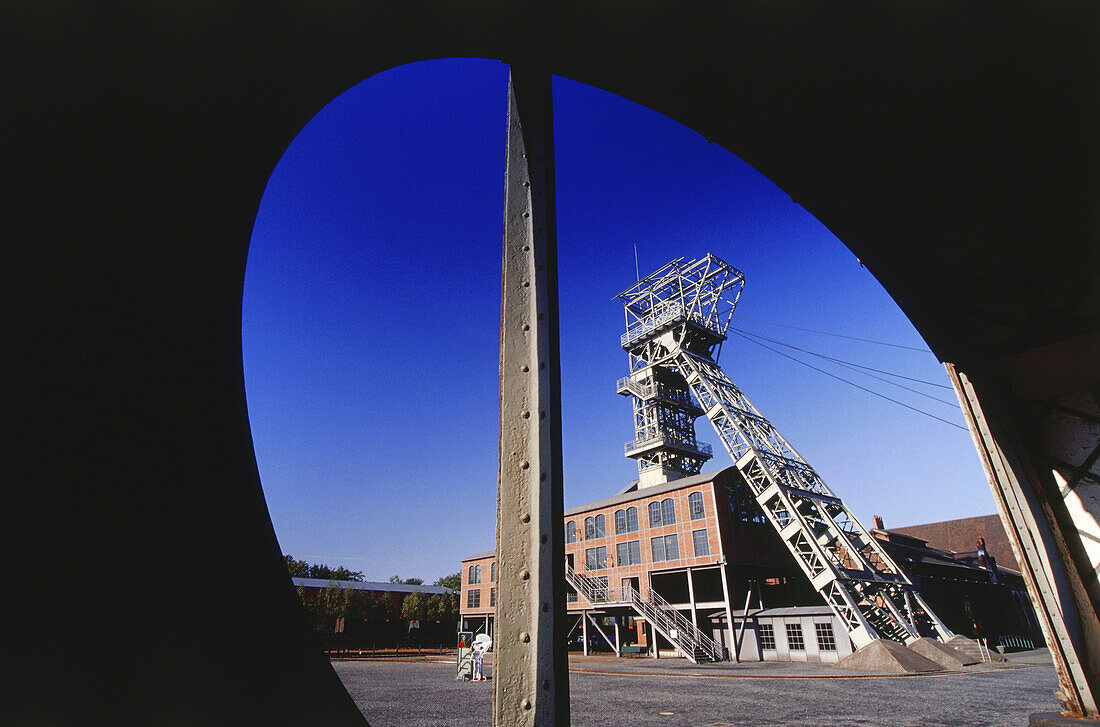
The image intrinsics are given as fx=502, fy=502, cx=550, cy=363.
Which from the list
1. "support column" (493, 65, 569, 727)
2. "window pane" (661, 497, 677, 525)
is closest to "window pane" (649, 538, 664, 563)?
"window pane" (661, 497, 677, 525)

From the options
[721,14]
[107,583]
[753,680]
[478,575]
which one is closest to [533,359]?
[107,583]

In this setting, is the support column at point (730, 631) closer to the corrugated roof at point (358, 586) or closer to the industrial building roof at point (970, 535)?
the corrugated roof at point (358, 586)

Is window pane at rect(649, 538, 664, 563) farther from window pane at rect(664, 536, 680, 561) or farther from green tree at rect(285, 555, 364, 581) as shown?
green tree at rect(285, 555, 364, 581)

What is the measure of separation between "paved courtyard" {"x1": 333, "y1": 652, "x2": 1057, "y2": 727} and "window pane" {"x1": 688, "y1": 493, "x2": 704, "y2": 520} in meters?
9.66

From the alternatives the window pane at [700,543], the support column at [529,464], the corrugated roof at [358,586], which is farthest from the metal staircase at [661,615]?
the corrugated roof at [358,586]

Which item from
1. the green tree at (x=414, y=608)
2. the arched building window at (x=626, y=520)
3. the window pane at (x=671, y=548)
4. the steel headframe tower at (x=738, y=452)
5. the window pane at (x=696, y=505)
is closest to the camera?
the steel headframe tower at (x=738, y=452)

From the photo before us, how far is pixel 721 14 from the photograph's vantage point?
3.13 meters

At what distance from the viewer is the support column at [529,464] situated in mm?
1344

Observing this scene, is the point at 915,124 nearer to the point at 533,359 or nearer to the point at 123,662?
the point at 533,359

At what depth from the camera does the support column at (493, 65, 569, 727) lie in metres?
1.34

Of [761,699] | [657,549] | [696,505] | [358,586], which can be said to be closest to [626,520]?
[657,549]

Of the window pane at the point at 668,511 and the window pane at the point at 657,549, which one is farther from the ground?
the window pane at the point at 668,511

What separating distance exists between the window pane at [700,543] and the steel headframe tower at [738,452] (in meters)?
3.27

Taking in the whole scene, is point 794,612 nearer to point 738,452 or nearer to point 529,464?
point 738,452
